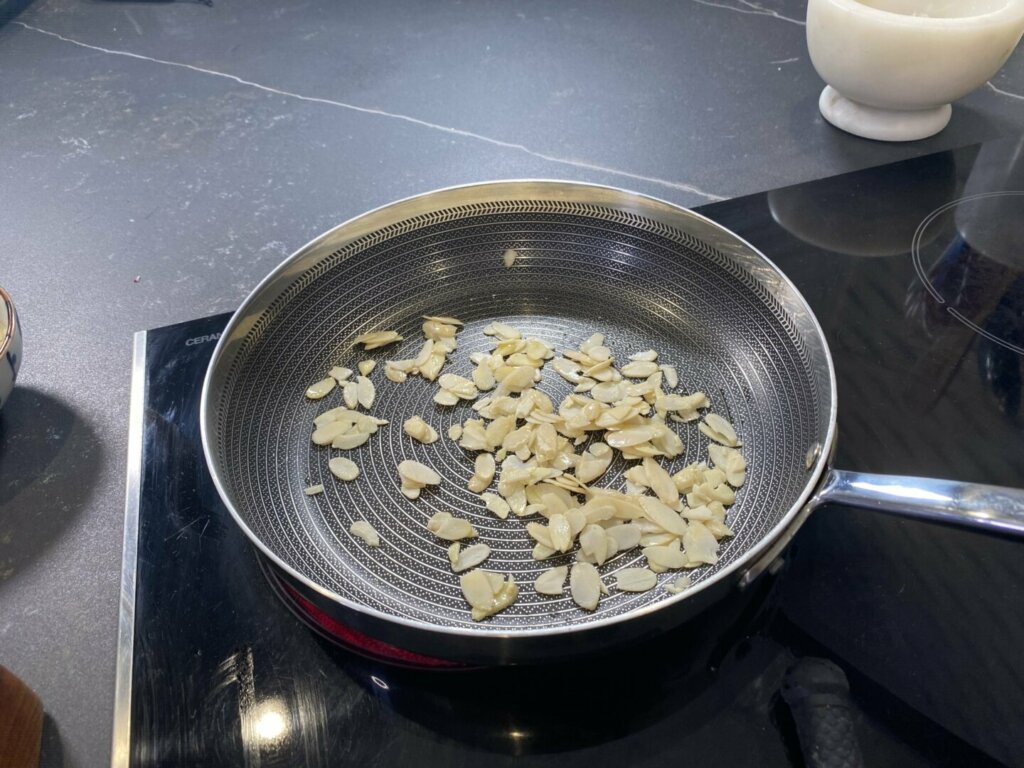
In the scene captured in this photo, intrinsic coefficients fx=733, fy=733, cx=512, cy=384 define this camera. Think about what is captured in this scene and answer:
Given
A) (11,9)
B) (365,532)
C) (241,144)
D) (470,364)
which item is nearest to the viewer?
(365,532)

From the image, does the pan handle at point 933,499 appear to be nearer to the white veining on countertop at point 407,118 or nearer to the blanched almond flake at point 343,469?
the blanched almond flake at point 343,469

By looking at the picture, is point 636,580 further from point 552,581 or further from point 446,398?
point 446,398

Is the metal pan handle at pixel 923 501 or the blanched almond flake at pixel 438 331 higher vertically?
the metal pan handle at pixel 923 501

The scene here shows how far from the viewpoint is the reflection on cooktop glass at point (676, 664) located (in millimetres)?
359

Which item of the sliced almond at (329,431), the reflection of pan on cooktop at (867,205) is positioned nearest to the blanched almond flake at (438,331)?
the sliced almond at (329,431)

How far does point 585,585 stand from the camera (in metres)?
0.42

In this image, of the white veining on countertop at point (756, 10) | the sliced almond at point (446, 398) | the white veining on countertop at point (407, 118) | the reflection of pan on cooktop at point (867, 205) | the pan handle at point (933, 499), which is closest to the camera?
the pan handle at point (933, 499)

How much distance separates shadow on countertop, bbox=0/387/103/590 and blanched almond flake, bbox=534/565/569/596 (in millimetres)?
313

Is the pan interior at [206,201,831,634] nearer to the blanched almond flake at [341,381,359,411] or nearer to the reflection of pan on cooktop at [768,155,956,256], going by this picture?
the blanched almond flake at [341,381,359,411]

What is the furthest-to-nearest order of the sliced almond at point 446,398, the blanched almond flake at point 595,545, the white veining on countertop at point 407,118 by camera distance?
1. the white veining on countertop at point 407,118
2. the sliced almond at point 446,398
3. the blanched almond flake at point 595,545

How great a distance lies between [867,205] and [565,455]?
0.41 m

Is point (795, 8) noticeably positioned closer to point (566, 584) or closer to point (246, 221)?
point (246, 221)

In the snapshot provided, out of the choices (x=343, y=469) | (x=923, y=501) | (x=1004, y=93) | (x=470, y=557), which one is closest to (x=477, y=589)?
(x=470, y=557)

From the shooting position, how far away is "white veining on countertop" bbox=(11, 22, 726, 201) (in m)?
0.75
